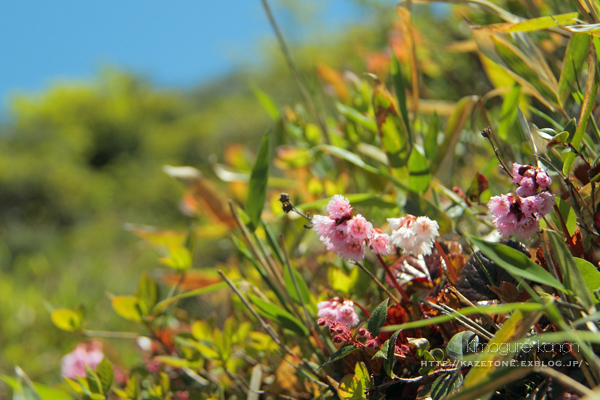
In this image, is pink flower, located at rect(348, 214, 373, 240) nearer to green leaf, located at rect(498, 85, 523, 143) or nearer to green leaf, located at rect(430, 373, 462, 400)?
green leaf, located at rect(430, 373, 462, 400)

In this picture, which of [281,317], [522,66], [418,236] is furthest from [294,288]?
[522,66]

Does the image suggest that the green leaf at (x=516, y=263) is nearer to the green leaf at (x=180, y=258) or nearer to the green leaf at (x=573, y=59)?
the green leaf at (x=573, y=59)

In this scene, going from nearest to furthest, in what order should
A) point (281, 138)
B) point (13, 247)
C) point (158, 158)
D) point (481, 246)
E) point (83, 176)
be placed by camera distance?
1. point (481, 246)
2. point (281, 138)
3. point (13, 247)
4. point (83, 176)
5. point (158, 158)

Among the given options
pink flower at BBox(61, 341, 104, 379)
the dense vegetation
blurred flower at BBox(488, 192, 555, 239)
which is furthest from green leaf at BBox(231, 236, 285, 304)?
pink flower at BBox(61, 341, 104, 379)

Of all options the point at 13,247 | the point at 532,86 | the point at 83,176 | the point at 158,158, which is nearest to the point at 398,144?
the point at 532,86

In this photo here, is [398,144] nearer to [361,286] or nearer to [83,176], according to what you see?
[361,286]
